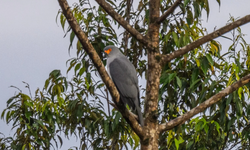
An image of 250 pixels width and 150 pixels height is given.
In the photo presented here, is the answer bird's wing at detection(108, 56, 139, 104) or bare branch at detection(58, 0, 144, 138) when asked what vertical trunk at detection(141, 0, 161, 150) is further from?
bird's wing at detection(108, 56, 139, 104)

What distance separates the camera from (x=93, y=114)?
156 inches

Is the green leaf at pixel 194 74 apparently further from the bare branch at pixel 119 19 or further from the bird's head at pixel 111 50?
the bird's head at pixel 111 50

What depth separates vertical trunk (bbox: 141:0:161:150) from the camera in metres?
2.85

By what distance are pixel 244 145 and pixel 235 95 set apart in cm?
117

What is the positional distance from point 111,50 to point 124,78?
1.52ft

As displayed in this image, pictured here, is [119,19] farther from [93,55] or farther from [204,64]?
[204,64]

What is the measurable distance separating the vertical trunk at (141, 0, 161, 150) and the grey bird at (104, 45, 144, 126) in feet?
0.54

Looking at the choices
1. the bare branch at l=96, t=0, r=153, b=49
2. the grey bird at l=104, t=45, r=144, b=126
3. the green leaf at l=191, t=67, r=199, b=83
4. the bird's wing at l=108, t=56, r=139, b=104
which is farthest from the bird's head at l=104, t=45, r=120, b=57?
the green leaf at l=191, t=67, r=199, b=83

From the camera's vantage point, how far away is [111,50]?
12.2 ft

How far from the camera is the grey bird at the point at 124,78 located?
3232 millimetres

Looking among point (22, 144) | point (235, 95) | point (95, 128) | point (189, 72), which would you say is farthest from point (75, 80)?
point (235, 95)

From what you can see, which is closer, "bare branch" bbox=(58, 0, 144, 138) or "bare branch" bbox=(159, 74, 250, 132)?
"bare branch" bbox=(58, 0, 144, 138)

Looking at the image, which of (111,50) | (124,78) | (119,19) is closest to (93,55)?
(119,19)

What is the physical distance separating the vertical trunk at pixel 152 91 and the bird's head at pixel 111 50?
679 millimetres
